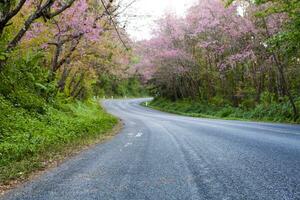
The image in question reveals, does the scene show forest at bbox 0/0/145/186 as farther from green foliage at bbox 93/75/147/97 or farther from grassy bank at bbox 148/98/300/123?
green foliage at bbox 93/75/147/97

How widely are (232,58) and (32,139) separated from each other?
2281cm

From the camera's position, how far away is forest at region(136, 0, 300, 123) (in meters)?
24.6

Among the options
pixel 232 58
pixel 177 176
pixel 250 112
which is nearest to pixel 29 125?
pixel 177 176

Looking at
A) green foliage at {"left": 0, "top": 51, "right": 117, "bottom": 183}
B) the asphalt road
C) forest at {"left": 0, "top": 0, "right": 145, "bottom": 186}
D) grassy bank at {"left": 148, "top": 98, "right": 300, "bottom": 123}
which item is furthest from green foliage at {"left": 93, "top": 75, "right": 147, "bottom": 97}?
the asphalt road

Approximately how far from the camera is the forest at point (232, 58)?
24.6 m

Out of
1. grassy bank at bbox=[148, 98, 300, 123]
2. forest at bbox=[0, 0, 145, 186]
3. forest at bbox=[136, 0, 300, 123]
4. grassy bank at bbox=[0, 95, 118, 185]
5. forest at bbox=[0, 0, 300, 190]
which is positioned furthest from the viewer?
forest at bbox=[136, 0, 300, 123]

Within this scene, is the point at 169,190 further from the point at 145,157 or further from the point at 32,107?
the point at 32,107

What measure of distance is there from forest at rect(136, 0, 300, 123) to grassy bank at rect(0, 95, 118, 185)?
10.4 m

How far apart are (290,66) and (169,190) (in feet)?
88.5

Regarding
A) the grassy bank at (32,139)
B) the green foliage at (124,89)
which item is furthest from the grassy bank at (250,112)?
the green foliage at (124,89)

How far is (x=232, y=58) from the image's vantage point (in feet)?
101

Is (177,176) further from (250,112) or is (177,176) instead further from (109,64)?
(250,112)

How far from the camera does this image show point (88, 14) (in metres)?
18.4

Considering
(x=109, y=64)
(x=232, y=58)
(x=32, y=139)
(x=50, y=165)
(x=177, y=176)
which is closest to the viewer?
(x=177, y=176)
